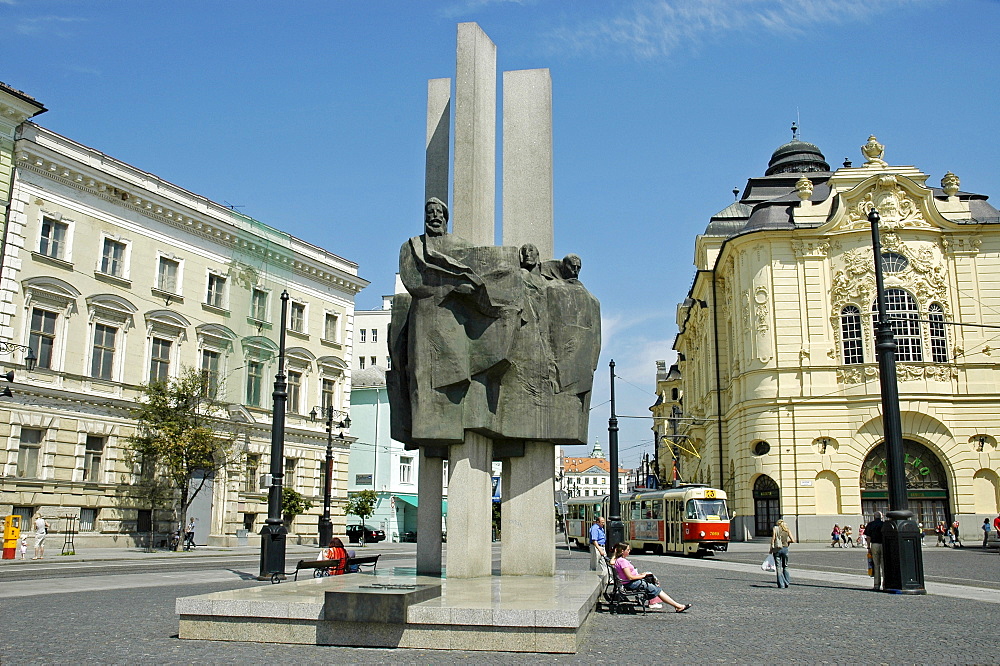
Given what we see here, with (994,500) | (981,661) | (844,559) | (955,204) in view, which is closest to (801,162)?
(955,204)

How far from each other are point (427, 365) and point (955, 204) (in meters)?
43.3

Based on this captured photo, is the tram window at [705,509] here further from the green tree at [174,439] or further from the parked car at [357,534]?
the parked car at [357,534]

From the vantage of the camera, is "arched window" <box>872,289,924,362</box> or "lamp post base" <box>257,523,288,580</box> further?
"arched window" <box>872,289,924,362</box>

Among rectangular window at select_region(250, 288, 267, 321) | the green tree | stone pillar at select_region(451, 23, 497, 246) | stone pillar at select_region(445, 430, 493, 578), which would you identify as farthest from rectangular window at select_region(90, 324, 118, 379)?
stone pillar at select_region(445, 430, 493, 578)

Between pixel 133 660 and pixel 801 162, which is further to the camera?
pixel 801 162

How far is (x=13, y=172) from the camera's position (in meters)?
32.3

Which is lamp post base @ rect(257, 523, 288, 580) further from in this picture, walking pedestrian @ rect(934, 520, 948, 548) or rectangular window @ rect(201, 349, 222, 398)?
walking pedestrian @ rect(934, 520, 948, 548)

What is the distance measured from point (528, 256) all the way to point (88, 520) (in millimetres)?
26819

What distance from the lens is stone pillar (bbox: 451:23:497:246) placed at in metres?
14.4

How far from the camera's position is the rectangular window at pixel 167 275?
38.7m

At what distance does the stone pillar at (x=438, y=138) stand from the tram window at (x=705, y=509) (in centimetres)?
2573

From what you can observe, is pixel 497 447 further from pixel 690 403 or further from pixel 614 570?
pixel 690 403

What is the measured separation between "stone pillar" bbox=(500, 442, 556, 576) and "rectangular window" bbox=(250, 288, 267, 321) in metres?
31.6

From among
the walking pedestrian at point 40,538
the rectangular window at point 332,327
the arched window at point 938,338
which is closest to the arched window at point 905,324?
the arched window at point 938,338
